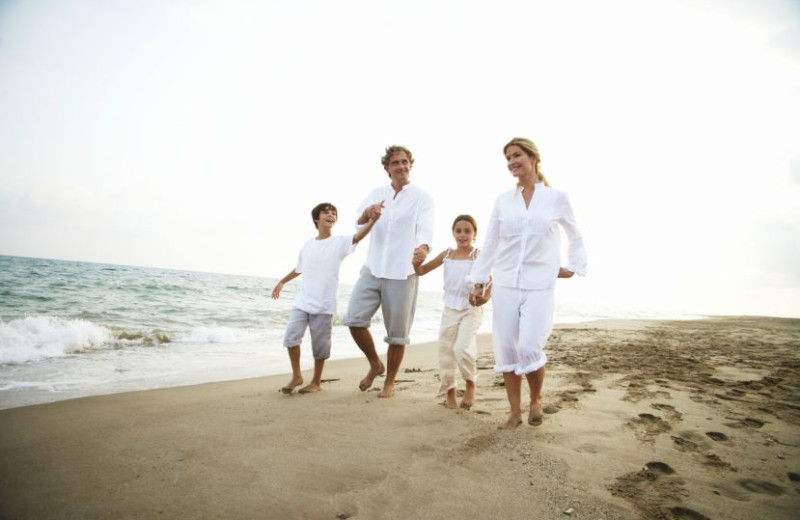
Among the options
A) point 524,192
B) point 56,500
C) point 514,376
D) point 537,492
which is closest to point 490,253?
point 524,192

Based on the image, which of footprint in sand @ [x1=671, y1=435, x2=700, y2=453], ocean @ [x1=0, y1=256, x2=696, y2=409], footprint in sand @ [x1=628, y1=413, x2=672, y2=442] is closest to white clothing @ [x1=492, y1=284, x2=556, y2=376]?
footprint in sand @ [x1=628, y1=413, x2=672, y2=442]

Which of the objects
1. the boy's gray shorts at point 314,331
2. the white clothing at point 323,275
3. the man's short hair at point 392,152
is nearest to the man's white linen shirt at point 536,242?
the man's short hair at point 392,152

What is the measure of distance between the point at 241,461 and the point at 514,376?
1.91 metres

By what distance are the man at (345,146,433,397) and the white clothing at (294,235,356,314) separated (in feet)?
1.02

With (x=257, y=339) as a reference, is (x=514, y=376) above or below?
above

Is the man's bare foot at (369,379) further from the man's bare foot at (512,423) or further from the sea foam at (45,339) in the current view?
the sea foam at (45,339)

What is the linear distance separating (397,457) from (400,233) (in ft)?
6.93

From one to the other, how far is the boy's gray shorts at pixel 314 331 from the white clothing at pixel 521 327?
71.5 inches

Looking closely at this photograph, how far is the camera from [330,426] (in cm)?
281

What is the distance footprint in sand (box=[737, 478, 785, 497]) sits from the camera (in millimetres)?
2006

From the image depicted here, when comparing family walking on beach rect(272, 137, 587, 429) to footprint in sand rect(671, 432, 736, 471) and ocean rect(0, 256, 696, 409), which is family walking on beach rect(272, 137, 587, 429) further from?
ocean rect(0, 256, 696, 409)

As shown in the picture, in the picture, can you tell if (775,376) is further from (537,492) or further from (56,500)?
(56,500)

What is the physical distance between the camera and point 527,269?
2.95m

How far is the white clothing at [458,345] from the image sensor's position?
3.51m
